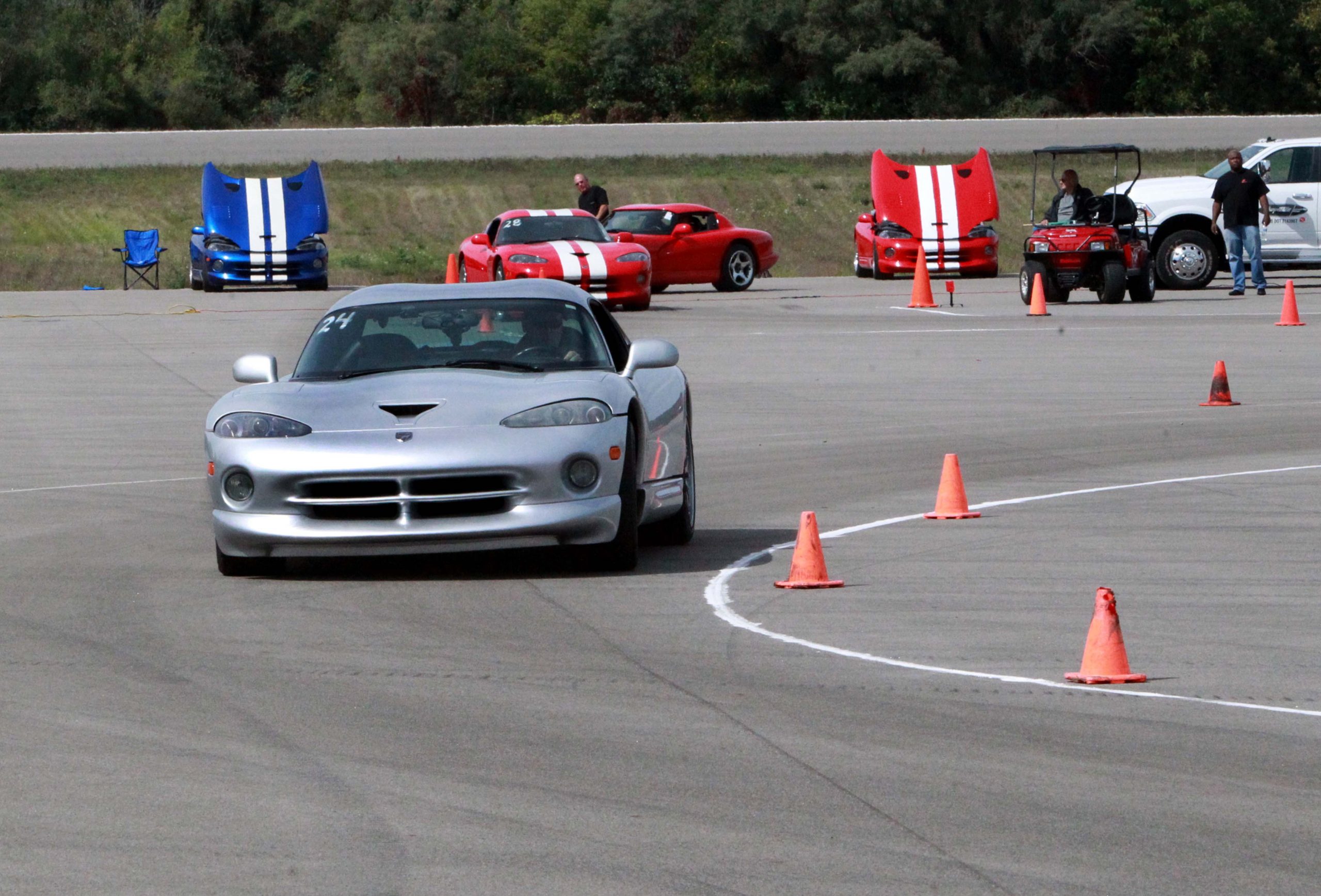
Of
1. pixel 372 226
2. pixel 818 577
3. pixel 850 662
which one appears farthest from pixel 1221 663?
pixel 372 226

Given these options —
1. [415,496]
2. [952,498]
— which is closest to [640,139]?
[952,498]

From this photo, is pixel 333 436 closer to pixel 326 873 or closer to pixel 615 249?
pixel 326 873

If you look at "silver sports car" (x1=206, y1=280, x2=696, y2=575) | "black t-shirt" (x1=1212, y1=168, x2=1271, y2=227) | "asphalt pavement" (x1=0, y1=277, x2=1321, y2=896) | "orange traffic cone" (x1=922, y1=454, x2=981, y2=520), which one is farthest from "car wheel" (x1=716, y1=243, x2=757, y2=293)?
"silver sports car" (x1=206, y1=280, x2=696, y2=575)

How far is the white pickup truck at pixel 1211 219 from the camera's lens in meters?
27.8

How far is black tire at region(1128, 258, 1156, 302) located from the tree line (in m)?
45.5

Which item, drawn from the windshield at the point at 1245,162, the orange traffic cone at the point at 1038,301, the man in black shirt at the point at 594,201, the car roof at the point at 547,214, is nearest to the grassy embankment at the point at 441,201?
the man in black shirt at the point at 594,201

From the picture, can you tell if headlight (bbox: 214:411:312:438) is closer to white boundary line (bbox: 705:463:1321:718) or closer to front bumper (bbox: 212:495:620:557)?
front bumper (bbox: 212:495:620:557)

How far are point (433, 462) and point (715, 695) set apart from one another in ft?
7.83

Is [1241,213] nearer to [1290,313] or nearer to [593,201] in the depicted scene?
[1290,313]

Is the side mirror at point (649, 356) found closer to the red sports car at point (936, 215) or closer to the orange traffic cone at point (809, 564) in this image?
the orange traffic cone at point (809, 564)

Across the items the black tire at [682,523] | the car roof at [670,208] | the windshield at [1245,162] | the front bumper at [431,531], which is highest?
the windshield at [1245,162]

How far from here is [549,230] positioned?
27328 mm

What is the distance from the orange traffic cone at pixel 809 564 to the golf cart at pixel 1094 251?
56.1ft

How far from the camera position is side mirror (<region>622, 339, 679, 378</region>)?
9.08 meters
